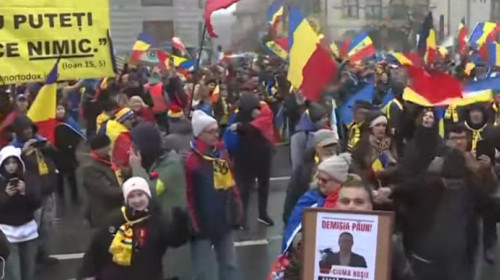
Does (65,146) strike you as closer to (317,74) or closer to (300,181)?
(300,181)

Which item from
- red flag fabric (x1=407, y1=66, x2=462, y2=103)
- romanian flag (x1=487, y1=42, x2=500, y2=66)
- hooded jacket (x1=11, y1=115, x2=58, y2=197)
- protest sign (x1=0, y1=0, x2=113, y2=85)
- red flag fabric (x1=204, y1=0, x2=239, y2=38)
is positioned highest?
red flag fabric (x1=204, y1=0, x2=239, y2=38)

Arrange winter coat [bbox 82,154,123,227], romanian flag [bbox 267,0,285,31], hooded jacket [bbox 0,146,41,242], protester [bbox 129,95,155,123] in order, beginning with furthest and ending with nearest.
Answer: romanian flag [bbox 267,0,285,31] → protester [bbox 129,95,155,123] → hooded jacket [bbox 0,146,41,242] → winter coat [bbox 82,154,123,227]

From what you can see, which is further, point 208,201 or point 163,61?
point 163,61

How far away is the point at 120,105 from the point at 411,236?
19.6 ft

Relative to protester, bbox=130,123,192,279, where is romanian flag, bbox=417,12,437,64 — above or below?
above

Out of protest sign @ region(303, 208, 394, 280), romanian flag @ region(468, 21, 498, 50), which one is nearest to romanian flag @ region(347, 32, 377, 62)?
romanian flag @ region(468, 21, 498, 50)

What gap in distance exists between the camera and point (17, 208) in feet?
21.1

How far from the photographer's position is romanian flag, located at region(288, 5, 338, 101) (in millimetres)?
6035

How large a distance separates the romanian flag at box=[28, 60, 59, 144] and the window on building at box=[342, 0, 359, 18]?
111ft

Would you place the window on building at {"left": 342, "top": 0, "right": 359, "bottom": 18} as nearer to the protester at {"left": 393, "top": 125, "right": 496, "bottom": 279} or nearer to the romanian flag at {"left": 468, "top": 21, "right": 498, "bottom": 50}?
the romanian flag at {"left": 468, "top": 21, "right": 498, "bottom": 50}

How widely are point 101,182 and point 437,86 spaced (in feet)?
7.90

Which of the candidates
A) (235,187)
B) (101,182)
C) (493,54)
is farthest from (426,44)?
(101,182)

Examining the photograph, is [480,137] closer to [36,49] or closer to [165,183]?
[165,183]

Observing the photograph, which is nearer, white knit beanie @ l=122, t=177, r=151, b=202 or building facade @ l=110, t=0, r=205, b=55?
white knit beanie @ l=122, t=177, r=151, b=202
